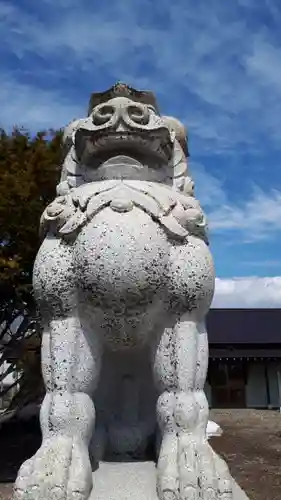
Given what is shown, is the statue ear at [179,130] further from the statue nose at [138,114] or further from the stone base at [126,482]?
the stone base at [126,482]

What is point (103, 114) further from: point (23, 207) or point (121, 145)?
point (23, 207)

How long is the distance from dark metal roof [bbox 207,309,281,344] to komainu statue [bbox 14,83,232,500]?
1861 centimetres

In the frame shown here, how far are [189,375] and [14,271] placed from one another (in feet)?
17.8

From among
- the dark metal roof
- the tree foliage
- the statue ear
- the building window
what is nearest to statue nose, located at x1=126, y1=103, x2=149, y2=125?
the statue ear

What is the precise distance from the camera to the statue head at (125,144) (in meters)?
2.38

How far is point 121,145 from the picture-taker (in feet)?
7.93

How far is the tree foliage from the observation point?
7094 millimetres

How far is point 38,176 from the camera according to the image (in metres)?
7.36

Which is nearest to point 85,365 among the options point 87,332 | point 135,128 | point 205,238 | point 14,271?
point 87,332

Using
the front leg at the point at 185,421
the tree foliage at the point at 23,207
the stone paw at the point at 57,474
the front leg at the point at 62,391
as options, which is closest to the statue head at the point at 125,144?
the front leg at the point at 62,391

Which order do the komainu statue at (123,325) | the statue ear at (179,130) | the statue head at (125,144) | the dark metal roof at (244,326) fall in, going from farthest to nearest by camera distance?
1. the dark metal roof at (244,326)
2. the statue ear at (179,130)
3. the statue head at (125,144)
4. the komainu statue at (123,325)

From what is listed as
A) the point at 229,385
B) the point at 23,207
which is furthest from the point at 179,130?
the point at 229,385

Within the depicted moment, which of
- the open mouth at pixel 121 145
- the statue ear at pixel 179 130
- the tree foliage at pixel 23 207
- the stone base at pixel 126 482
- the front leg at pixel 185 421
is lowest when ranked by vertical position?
the stone base at pixel 126 482

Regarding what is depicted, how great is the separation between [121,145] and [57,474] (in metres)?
1.44
